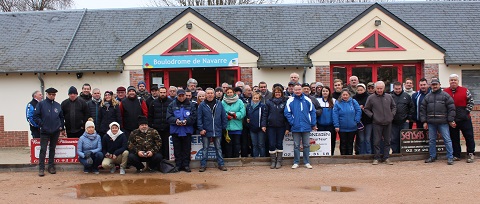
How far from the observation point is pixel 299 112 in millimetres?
11047

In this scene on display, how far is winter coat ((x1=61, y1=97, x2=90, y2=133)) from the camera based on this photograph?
11492 mm

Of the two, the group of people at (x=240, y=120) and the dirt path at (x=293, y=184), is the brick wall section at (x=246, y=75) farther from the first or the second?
the dirt path at (x=293, y=184)

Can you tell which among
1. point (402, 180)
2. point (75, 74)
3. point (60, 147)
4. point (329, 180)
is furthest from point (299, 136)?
point (75, 74)

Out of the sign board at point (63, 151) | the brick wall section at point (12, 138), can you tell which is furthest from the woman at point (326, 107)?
the brick wall section at point (12, 138)

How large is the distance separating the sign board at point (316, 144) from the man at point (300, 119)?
1.24ft

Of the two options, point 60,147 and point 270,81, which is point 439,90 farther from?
point 60,147

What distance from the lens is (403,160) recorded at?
467 inches

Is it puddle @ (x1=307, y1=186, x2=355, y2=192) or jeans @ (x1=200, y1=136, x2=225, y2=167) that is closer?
puddle @ (x1=307, y1=186, x2=355, y2=192)

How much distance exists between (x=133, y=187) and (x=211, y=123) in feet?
7.34

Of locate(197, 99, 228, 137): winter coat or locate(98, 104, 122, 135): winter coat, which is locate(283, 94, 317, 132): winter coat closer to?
locate(197, 99, 228, 137): winter coat

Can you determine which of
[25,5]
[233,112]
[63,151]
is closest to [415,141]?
[233,112]

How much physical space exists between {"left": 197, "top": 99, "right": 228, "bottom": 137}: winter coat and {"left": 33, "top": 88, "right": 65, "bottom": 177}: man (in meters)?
2.79

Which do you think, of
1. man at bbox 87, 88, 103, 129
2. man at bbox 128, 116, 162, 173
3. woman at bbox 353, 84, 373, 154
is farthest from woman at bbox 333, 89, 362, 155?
man at bbox 87, 88, 103, 129

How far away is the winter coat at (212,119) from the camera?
1105cm
